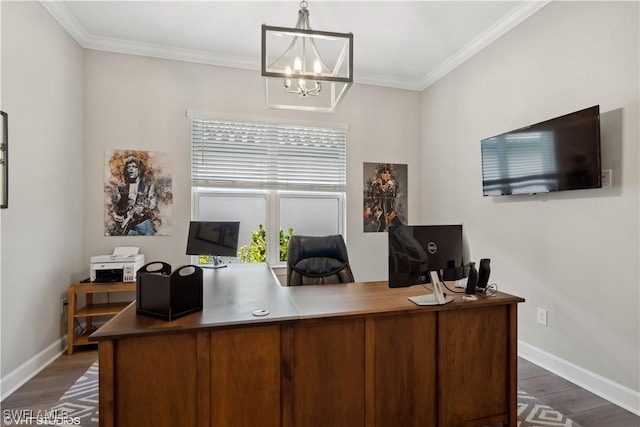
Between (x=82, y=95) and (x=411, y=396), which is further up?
(x=82, y=95)

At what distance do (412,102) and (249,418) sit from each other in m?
3.98

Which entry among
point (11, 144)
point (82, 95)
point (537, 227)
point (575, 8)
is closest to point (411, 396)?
point (537, 227)

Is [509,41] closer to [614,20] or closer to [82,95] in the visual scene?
[614,20]

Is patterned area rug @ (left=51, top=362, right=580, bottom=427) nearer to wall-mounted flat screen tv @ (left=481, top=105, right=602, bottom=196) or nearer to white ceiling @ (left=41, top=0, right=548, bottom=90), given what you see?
wall-mounted flat screen tv @ (left=481, top=105, right=602, bottom=196)

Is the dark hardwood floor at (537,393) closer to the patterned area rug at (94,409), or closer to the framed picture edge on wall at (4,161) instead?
the patterned area rug at (94,409)

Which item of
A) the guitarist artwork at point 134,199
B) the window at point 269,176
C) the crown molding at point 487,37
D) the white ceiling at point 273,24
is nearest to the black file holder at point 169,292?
the guitarist artwork at point 134,199

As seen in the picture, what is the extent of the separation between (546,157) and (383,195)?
1.88m

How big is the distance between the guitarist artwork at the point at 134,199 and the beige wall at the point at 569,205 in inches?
134

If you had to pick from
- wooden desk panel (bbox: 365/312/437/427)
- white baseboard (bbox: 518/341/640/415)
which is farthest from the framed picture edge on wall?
white baseboard (bbox: 518/341/640/415)

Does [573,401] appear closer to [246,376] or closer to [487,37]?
[246,376]

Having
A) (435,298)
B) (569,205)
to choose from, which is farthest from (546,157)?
(435,298)

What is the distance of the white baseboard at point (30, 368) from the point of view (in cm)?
214

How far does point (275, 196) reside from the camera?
12.1ft

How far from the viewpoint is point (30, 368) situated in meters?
2.37
